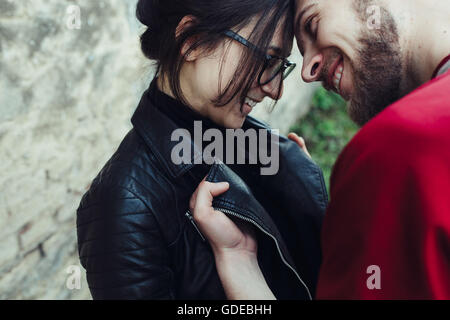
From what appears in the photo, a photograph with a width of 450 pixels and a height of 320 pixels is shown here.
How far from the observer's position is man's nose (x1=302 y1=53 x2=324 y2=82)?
1874 mm

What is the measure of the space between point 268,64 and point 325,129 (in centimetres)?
431

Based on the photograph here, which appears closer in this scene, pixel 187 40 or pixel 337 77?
pixel 187 40

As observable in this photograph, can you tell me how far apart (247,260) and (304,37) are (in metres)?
0.96

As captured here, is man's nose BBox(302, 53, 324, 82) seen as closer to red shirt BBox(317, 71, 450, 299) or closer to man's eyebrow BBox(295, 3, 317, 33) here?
man's eyebrow BBox(295, 3, 317, 33)

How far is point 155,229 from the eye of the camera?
1563 mm

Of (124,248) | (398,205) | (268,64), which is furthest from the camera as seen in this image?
(268,64)

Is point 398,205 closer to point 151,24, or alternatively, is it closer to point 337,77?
point 337,77

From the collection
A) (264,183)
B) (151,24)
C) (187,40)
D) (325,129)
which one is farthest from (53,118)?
(325,129)

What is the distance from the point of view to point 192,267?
1.67 meters

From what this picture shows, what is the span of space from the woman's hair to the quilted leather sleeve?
0.53 meters

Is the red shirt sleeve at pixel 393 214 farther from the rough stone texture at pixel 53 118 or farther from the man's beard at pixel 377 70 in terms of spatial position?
the rough stone texture at pixel 53 118

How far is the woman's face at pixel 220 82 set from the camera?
5.67ft

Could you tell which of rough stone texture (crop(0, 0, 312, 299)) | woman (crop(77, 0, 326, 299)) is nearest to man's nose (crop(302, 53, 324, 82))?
woman (crop(77, 0, 326, 299))

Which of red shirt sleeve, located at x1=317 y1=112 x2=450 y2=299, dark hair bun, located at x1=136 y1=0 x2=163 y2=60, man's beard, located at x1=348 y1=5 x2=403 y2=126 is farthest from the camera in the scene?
dark hair bun, located at x1=136 y1=0 x2=163 y2=60
